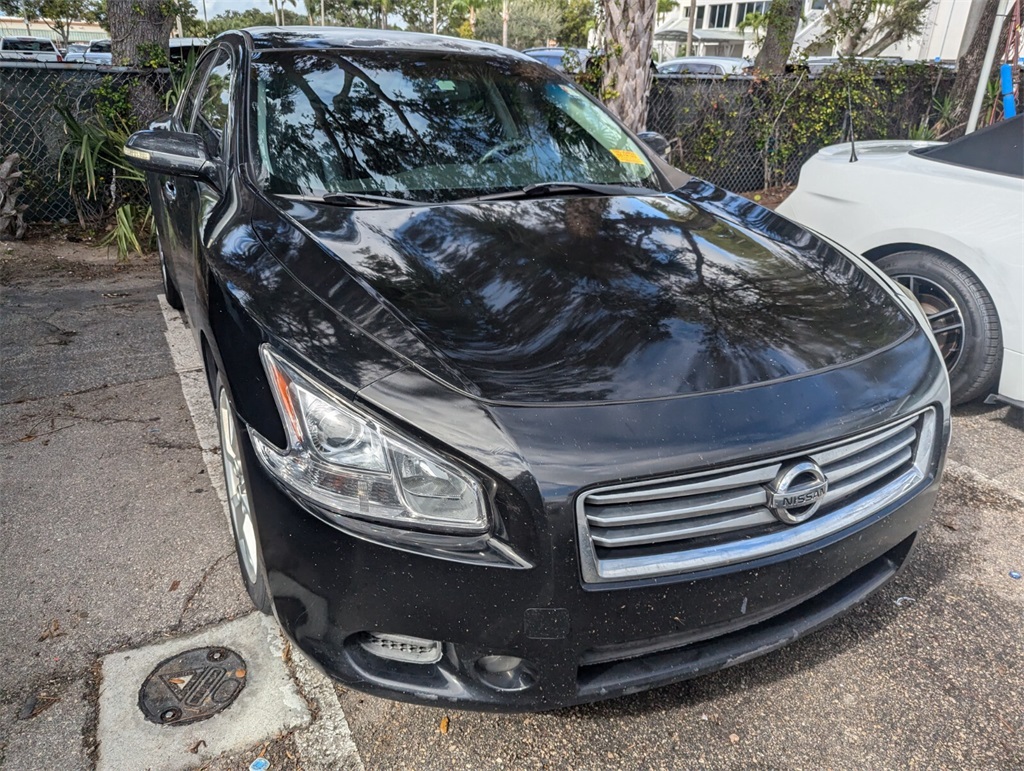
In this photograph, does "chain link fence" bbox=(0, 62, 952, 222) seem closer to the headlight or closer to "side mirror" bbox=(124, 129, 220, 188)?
"side mirror" bbox=(124, 129, 220, 188)

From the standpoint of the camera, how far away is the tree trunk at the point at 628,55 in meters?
6.27

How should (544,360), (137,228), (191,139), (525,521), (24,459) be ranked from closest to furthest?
(525,521) < (544,360) < (191,139) < (24,459) < (137,228)

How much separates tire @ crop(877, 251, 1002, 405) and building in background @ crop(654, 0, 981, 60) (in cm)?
1859

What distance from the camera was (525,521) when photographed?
1558mm

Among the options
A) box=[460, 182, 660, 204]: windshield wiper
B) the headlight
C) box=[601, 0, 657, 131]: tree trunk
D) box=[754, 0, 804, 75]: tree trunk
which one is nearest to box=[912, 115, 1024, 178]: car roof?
box=[460, 182, 660, 204]: windshield wiper

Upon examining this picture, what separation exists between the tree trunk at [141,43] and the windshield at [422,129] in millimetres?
4598

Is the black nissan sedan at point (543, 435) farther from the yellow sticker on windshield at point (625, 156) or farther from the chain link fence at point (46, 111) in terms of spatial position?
the chain link fence at point (46, 111)

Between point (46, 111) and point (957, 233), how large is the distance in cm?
702

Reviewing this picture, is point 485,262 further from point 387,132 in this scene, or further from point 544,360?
point 387,132

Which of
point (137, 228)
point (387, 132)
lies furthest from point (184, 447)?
point (137, 228)

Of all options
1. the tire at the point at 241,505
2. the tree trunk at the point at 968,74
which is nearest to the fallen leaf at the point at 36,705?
the tire at the point at 241,505

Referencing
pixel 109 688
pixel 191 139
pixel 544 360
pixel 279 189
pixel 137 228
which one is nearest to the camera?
pixel 544 360

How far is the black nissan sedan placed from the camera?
1.59 metres

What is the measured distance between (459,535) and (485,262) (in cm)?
92
